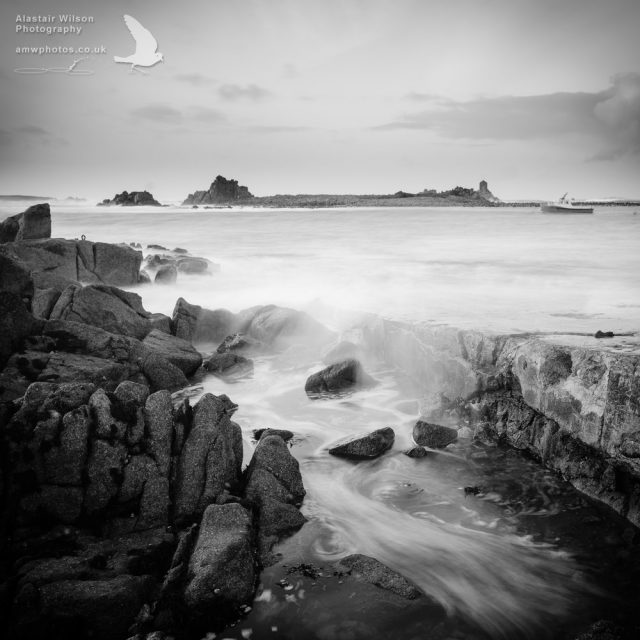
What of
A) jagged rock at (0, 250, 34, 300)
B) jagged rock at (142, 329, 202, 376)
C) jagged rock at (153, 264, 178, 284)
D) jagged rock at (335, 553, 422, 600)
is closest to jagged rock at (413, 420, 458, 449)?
jagged rock at (335, 553, 422, 600)

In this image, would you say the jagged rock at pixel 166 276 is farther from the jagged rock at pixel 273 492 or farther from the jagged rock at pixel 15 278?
the jagged rock at pixel 273 492

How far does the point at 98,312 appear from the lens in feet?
42.0

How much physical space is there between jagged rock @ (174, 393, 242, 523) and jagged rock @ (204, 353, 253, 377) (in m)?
5.58

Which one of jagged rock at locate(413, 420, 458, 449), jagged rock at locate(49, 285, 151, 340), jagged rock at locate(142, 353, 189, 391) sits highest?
jagged rock at locate(49, 285, 151, 340)

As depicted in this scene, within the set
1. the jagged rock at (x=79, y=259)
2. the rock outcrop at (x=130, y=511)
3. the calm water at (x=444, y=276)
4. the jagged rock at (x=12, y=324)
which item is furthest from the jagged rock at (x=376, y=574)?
the jagged rock at (x=79, y=259)

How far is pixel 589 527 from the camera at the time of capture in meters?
6.59

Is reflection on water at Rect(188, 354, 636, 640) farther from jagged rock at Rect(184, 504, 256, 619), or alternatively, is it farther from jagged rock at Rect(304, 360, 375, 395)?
jagged rock at Rect(304, 360, 375, 395)

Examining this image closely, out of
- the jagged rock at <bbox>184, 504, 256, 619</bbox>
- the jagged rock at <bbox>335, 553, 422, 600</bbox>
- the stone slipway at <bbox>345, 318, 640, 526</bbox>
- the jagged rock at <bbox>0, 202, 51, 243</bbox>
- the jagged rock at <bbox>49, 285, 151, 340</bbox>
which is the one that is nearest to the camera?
the jagged rock at <bbox>184, 504, 256, 619</bbox>

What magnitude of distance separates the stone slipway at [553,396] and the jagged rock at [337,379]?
148cm

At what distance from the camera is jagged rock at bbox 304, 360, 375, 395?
12.0m

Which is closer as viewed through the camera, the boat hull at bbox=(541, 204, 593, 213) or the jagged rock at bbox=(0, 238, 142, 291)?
the jagged rock at bbox=(0, 238, 142, 291)

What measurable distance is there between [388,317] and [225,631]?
9.64m

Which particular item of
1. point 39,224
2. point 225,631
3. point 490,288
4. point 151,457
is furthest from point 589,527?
point 39,224

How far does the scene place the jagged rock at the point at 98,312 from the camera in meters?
12.6
